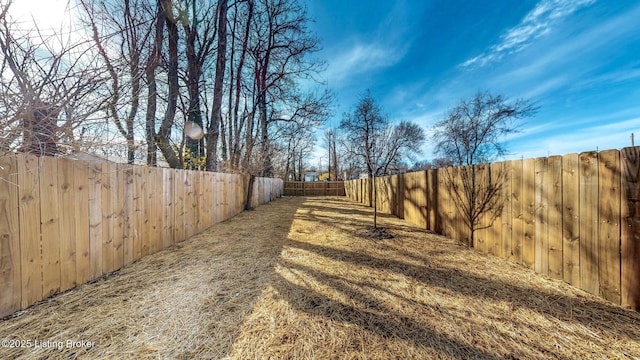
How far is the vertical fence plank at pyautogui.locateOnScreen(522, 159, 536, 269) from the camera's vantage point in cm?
Result: 233

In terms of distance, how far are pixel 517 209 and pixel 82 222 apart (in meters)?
4.85

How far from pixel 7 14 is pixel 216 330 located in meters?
3.04

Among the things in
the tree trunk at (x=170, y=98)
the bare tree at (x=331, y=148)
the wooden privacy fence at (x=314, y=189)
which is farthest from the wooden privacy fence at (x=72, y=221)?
the bare tree at (x=331, y=148)

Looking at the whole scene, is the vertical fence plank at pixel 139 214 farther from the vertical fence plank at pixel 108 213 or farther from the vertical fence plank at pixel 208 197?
the vertical fence plank at pixel 208 197

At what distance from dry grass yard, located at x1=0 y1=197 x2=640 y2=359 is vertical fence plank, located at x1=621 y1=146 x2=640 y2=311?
16 cm

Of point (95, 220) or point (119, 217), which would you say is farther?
point (119, 217)

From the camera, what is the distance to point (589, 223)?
1.82 meters

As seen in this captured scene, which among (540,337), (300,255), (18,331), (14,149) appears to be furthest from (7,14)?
(540,337)

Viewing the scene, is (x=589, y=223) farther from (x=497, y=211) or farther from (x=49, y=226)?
(x=49, y=226)

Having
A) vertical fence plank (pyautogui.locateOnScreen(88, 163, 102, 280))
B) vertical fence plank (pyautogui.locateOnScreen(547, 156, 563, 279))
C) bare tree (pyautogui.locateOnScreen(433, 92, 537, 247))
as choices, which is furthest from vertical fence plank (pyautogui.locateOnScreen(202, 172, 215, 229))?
bare tree (pyautogui.locateOnScreen(433, 92, 537, 247))

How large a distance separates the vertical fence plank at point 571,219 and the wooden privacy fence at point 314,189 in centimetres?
1478

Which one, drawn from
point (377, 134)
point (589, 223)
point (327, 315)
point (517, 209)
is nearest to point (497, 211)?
point (517, 209)

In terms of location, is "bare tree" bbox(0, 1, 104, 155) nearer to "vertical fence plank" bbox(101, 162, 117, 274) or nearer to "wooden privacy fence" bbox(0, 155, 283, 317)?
"wooden privacy fence" bbox(0, 155, 283, 317)

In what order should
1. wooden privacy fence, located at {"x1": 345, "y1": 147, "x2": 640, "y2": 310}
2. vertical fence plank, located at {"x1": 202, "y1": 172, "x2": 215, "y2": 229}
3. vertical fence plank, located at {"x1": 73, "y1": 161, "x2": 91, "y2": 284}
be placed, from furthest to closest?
vertical fence plank, located at {"x1": 202, "y1": 172, "x2": 215, "y2": 229}
vertical fence plank, located at {"x1": 73, "y1": 161, "x2": 91, "y2": 284}
wooden privacy fence, located at {"x1": 345, "y1": 147, "x2": 640, "y2": 310}
